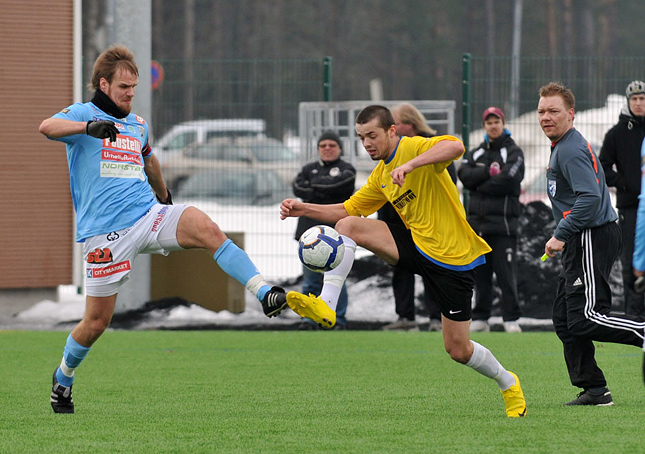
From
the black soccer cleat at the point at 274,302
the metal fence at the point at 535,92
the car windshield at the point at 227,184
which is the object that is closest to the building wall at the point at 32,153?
the car windshield at the point at 227,184

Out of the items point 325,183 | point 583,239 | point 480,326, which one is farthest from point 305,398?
point 480,326

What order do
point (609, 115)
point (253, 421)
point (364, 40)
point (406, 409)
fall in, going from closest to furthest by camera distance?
point (253, 421) < point (406, 409) < point (609, 115) < point (364, 40)

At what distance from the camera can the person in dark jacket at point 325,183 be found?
11.7 metres

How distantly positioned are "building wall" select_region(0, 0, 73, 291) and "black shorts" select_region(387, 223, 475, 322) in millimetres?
7470

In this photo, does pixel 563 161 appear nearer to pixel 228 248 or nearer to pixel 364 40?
pixel 228 248

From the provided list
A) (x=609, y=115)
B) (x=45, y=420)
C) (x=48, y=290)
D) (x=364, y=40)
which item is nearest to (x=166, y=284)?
(x=48, y=290)

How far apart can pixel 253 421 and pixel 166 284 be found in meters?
7.09

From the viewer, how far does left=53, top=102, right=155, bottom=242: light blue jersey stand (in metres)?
6.63

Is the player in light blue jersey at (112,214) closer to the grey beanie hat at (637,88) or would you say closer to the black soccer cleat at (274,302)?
the black soccer cleat at (274,302)

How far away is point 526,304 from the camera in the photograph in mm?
12797

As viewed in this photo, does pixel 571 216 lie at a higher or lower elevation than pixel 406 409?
higher

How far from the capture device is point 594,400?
677 centimetres

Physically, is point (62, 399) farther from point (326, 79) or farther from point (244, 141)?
point (326, 79)

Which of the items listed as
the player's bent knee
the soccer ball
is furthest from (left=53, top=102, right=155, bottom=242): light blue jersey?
the player's bent knee
